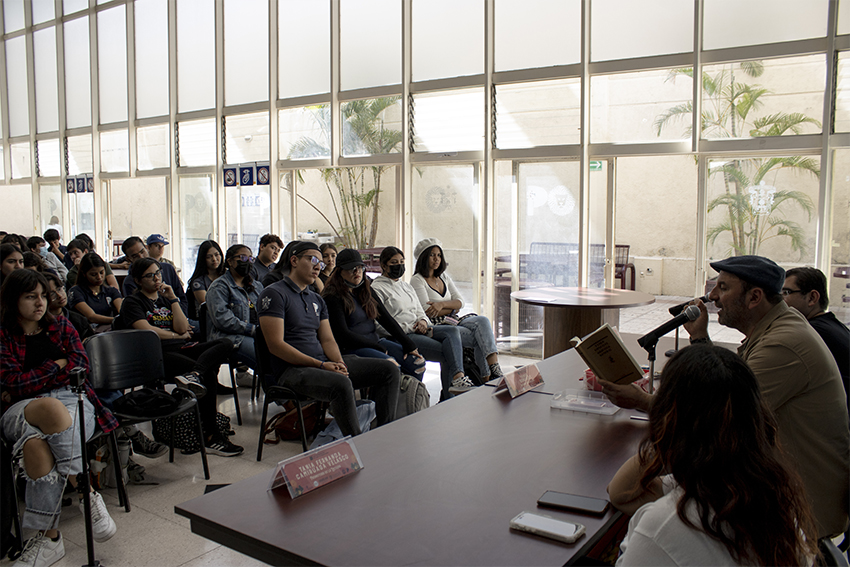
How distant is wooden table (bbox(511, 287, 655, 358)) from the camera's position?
4766mm

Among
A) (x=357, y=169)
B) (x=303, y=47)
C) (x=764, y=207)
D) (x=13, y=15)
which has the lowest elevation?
(x=764, y=207)

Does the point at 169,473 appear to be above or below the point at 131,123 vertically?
below

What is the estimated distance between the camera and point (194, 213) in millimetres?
10141

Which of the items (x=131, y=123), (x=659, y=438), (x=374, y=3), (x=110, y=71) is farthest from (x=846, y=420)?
(x=110, y=71)

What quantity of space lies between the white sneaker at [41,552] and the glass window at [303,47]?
6.70m

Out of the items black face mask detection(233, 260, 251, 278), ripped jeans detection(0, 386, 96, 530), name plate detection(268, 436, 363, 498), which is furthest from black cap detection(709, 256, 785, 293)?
black face mask detection(233, 260, 251, 278)

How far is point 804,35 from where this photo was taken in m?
5.37

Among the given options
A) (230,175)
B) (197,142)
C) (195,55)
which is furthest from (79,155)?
(230,175)

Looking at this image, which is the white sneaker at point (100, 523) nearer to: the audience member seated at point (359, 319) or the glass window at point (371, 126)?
the audience member seated at point (359, 319)

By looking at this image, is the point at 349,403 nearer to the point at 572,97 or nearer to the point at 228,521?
the point at 228,521

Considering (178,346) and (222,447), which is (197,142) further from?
(222,447)

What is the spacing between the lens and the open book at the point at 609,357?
7.34 ft

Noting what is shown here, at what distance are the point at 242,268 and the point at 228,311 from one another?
340 millimetres

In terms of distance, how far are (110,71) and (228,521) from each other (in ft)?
38.7
